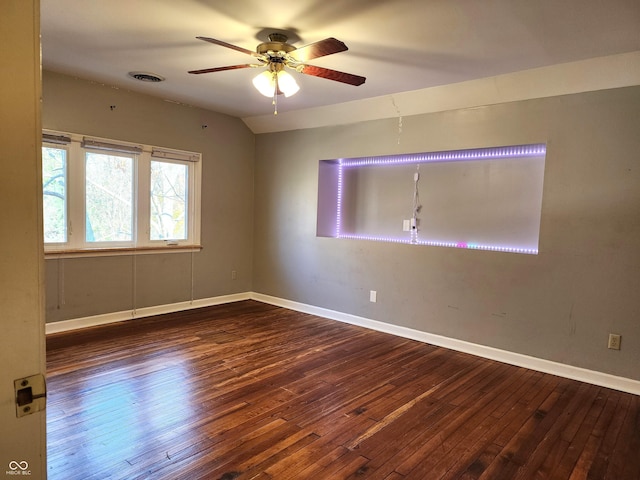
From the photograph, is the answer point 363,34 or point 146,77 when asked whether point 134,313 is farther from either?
point 363,34

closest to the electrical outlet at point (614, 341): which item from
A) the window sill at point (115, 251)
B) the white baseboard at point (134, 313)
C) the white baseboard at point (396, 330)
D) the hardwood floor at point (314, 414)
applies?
the white baseboard at point (396, 330)

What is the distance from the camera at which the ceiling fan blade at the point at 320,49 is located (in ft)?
7.44

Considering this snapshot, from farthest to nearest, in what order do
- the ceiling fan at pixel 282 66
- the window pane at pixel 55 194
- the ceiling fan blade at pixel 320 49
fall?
the window pane at pixel 55 194 < the ceiling fan at pixel 282 66 < the ceiling fan blade at pixel 320 49

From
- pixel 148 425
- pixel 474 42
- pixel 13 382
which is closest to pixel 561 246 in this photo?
pixel 474 42

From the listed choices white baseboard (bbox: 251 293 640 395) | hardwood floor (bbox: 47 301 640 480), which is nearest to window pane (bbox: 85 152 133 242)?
hardwood floor (bbox: 47 301 640 480)

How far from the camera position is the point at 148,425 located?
2391mm

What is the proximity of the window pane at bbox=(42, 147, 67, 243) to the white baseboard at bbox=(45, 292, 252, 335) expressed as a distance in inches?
33.9

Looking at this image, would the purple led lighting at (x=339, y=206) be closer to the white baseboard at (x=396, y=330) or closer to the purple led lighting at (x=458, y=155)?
the purple led lighting at (x=458, y=155)

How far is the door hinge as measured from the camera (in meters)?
0.63

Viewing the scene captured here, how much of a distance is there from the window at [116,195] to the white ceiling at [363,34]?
2.82ft

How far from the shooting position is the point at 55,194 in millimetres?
3977

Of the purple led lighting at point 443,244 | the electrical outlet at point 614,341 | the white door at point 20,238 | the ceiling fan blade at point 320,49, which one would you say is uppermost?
the ceiling fan blade at point 320,49

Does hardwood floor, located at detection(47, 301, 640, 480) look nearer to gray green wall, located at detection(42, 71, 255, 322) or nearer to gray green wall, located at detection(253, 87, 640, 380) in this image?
gray green wall, located at detection(253, 87, 640, 380)

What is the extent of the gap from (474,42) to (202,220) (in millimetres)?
3747
